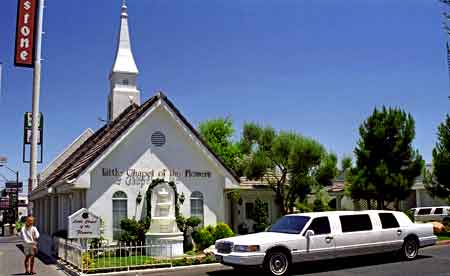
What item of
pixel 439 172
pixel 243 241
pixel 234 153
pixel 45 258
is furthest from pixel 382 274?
pixel 234 153

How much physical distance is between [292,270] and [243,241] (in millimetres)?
2060

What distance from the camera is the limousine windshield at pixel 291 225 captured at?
14448 millimetres

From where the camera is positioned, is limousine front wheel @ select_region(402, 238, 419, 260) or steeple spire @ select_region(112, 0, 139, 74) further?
steeple spire @ select_region(112, 0, 139, 74)

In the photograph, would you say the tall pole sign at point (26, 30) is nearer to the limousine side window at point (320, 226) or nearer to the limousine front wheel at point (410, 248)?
the limousine side window at point (320, 226)

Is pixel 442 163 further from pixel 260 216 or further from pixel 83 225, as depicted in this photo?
pixel 83 225

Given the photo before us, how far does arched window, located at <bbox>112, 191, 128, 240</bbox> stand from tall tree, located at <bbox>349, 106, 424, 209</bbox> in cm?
1349

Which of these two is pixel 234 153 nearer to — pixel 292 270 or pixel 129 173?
pixel 129 173

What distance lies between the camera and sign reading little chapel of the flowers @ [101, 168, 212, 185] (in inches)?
821

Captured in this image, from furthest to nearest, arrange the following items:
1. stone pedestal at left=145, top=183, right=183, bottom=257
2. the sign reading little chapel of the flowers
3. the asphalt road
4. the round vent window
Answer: the round vent window
the sign reading little chapel of the flowers
stone pedestal at left=145, top=183, right=183, bottom=257
the asphalt road

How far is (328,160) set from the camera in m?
29.0

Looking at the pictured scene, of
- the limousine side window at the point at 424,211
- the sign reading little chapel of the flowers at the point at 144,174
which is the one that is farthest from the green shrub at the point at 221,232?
the limousine side window at the point at 424,211

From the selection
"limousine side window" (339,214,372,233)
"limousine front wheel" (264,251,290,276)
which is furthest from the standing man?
"limousine side window" (339,214,372,233)

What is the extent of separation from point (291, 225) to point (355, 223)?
2026 mm

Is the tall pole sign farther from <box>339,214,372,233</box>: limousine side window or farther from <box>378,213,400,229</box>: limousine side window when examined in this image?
<box>378,213,400,229</box>: limousine side window
